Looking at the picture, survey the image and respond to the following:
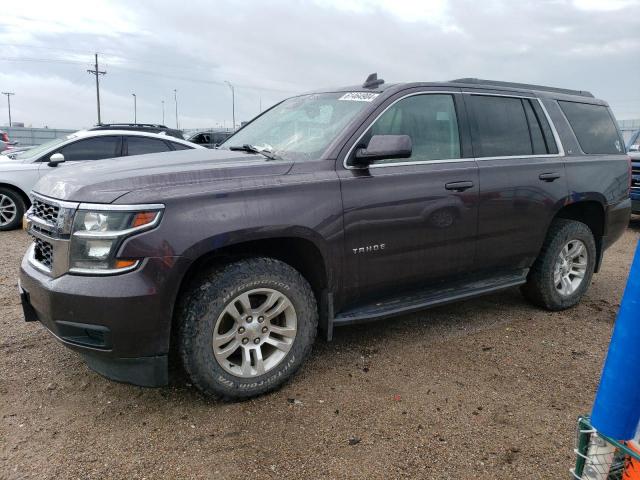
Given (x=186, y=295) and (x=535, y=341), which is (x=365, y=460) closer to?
(x=186, y=295)

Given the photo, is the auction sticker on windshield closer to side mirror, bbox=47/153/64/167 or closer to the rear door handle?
the rear door handle

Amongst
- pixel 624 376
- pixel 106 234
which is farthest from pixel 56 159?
pixel 624 376

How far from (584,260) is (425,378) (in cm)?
236

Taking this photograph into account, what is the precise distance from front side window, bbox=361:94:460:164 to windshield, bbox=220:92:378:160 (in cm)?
20

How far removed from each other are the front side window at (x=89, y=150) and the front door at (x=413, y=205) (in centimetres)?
619

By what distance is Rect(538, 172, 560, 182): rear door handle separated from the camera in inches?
160

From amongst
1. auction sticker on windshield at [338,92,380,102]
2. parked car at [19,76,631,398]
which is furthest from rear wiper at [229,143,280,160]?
auction sticker on windshield at [338,92,380,102]

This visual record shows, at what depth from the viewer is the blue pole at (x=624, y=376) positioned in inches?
55.7

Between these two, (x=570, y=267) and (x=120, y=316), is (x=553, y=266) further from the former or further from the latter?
(x=120, y=316)

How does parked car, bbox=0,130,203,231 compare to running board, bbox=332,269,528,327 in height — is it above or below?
above

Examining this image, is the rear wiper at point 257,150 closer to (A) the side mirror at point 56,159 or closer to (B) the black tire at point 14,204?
(A) the side mirror at point 56,159

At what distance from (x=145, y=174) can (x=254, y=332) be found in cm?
106

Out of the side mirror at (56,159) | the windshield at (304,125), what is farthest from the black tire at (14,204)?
the windshield at (304,125)

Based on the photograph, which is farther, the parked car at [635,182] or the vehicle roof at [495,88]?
the parked car at [635,182]
